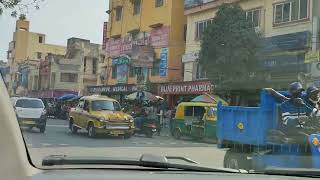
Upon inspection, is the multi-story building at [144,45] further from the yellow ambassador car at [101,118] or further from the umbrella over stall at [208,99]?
the umbrella over stall at [208,99]

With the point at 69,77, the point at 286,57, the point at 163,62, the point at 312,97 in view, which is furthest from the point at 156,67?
the point at 312,97

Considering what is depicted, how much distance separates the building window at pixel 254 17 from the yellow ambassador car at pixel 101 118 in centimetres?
63

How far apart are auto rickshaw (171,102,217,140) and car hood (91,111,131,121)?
0.22 m

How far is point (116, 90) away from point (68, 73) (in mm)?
273

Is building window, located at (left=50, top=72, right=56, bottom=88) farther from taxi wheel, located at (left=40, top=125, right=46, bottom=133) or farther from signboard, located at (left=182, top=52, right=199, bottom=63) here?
signboard, located at (left=182, top=52, right=199, bottom=63)

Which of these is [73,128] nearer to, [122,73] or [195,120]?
[122,73]

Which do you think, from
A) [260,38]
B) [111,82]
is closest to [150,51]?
[111,82]

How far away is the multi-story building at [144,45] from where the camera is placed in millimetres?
1982

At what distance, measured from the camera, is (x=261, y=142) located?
6.42ft

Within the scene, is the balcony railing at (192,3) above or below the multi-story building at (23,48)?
above

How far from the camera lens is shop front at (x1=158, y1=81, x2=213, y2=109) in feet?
5.98

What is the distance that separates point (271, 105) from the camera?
77.5 inches

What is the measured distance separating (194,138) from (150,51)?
1.49ft

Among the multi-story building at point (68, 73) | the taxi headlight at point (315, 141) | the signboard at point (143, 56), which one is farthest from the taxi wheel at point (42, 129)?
the taxi headlight at point (315, 141)
